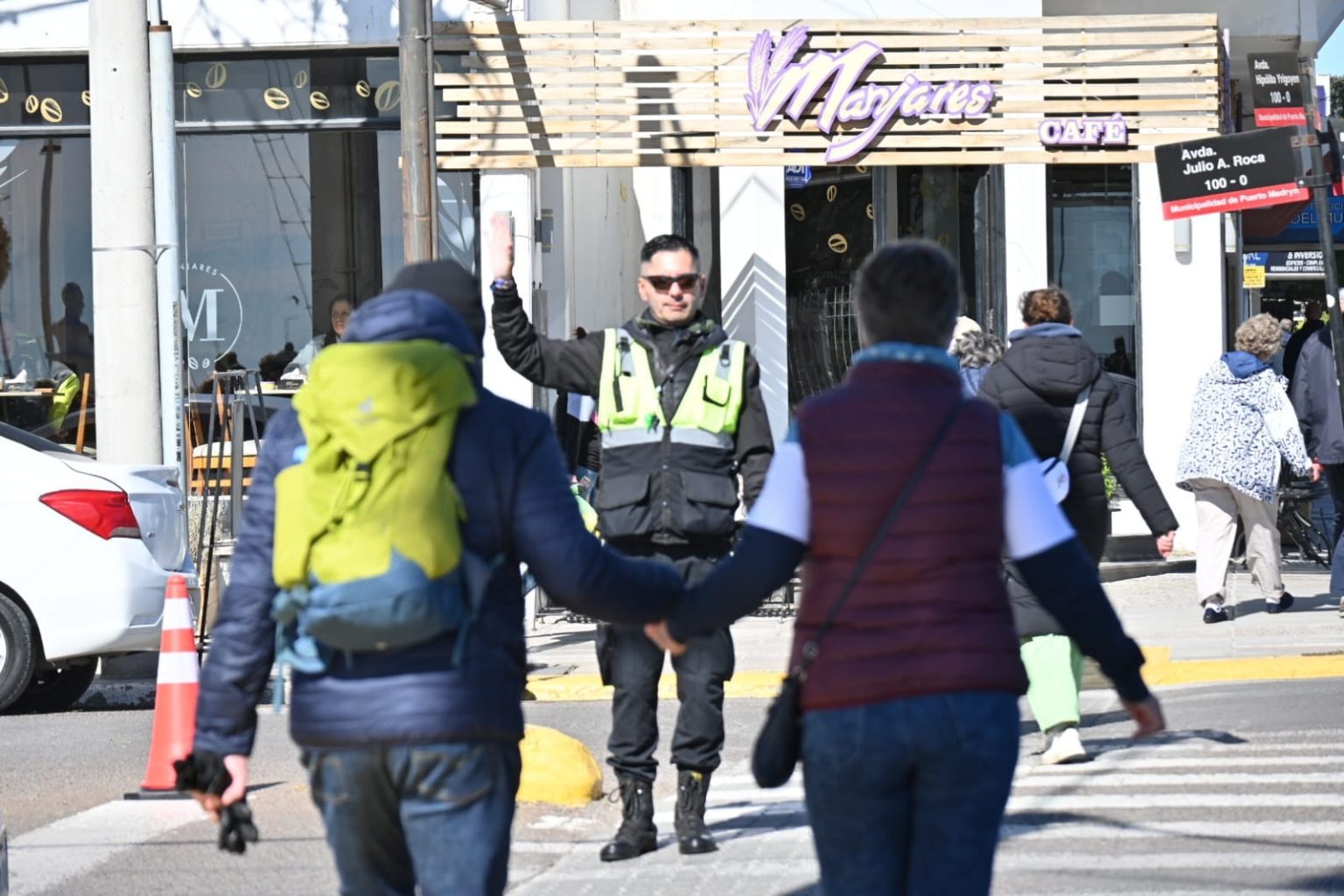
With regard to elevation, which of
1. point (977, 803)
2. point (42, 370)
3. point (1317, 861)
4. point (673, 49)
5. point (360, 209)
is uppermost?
point (673, 49)

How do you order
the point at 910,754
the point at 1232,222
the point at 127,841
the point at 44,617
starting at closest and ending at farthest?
1. the point at 910,754
2. the point at 127,841
3. the point at 44,617
4. the point at 1232,222

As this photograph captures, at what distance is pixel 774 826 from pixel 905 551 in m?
4.08

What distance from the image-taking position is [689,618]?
4.07m

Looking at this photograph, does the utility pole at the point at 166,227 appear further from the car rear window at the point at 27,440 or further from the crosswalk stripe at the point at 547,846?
the crosswalk stripe at the point at 547,846

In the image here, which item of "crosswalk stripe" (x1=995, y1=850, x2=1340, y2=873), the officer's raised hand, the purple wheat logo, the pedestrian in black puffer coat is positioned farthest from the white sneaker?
the purple wheat logo

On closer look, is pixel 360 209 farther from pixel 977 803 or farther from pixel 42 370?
pixel 977 803

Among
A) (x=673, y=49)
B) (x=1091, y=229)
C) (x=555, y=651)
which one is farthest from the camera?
(x=1091, y=229)

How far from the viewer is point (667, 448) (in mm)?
6883

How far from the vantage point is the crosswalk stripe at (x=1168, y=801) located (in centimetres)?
779

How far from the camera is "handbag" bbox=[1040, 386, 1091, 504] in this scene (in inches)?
337

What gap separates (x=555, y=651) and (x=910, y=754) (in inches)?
381

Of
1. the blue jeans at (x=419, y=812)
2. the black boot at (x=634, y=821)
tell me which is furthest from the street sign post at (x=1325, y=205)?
the blue jeans at (x=419, y=812)

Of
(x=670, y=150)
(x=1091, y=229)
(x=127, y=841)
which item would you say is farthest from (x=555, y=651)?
(x=1091, y=229)

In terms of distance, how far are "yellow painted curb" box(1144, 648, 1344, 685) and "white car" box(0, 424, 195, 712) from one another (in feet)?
17.9
